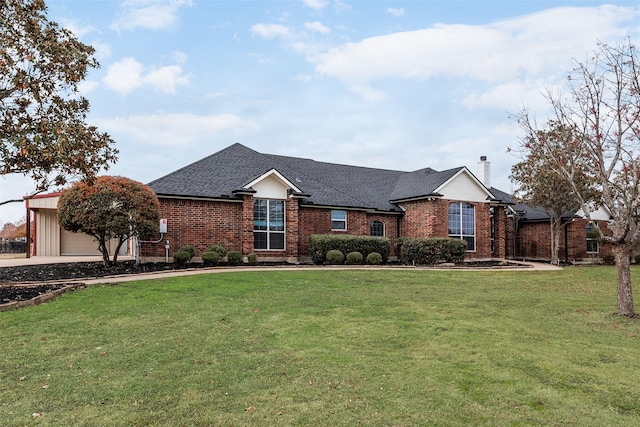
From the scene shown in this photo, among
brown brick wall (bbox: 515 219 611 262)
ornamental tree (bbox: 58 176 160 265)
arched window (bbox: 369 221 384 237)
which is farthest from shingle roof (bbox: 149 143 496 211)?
brown brick wall (bbox: 515 219 611 262)

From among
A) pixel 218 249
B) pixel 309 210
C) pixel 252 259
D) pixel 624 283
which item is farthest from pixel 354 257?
pixel 624 283

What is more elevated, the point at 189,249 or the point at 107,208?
the point at 107,208

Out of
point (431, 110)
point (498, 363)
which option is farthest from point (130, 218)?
point (498, 363)

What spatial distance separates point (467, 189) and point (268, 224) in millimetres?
11595

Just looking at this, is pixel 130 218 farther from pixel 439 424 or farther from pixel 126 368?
pixel 439 424

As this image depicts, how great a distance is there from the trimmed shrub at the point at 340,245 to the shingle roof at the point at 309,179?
7.83 ft

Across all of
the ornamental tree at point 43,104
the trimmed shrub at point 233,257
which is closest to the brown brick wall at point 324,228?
the trimmed shrub at point 233,257

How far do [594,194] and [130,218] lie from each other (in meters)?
22.4

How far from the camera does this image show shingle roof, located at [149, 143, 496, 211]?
20031 mm

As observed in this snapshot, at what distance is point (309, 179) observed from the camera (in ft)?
81.3

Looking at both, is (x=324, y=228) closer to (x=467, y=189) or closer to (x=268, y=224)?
(x=268, y=224)

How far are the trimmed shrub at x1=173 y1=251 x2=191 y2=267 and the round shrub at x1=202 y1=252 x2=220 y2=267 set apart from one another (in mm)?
632

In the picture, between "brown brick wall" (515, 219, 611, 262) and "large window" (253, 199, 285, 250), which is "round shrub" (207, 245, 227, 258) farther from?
"brown brick wall" (515, 219, 611, 262)

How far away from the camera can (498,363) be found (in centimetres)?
558
